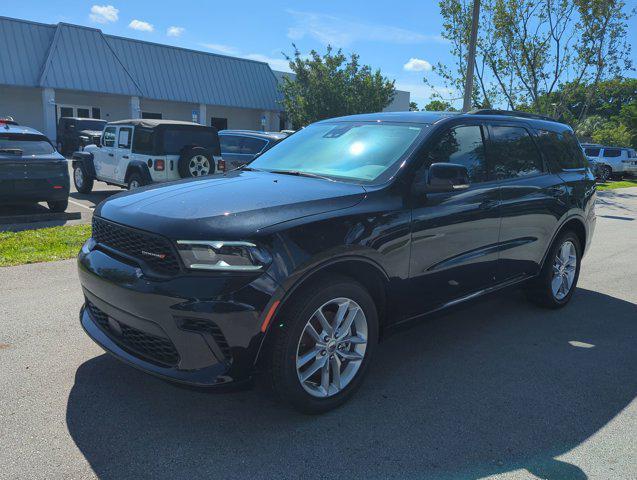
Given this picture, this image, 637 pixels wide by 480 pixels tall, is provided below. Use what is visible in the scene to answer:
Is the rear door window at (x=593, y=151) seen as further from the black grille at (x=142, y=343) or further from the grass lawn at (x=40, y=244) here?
the black grille at (x=142, y=343)

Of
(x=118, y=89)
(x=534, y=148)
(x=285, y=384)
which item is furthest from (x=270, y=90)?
(x=285, y=384)

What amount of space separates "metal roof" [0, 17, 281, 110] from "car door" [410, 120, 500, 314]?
2719 centimetres

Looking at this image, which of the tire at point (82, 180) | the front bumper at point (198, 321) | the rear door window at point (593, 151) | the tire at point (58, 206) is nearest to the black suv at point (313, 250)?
the front bumper at point (198, 321)

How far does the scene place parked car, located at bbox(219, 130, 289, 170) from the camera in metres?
12.0

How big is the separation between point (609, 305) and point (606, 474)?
3378 millimetres

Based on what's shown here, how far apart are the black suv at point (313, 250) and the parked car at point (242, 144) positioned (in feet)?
24.7

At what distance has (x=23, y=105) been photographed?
27.8 m

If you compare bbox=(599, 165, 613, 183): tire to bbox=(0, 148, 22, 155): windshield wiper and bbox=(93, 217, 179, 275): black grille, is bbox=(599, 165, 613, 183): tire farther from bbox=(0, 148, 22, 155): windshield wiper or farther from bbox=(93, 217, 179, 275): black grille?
bbox=(93, 217, 179, 275): black grille

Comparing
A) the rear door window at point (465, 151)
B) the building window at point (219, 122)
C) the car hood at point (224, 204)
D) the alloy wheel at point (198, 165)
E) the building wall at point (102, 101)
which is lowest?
the alloy wheel at point (198, 165)

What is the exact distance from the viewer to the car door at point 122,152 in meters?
11.5

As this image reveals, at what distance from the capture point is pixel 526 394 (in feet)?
11.5

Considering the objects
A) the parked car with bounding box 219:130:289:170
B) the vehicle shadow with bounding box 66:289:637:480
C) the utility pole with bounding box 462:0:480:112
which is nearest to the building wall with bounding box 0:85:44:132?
the parked car with bounding box 219:130:289:170

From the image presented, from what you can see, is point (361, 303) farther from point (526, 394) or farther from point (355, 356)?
point (526, 394)

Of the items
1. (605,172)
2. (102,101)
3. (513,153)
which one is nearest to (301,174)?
(513,153)
